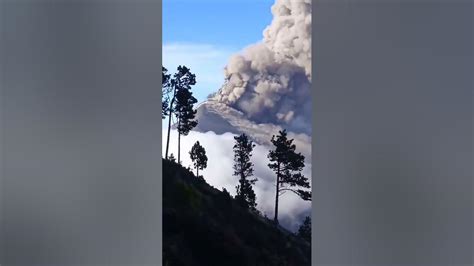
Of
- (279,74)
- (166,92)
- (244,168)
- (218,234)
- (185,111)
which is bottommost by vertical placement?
(218,234)

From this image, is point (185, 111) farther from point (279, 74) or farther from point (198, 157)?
point (279, 74)

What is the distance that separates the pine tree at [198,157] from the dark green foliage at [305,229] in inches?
31.7

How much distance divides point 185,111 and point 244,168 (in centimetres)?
60

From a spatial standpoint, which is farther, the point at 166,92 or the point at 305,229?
the point at 166,92

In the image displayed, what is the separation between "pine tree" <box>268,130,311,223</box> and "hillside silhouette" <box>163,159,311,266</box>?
0.64 feet

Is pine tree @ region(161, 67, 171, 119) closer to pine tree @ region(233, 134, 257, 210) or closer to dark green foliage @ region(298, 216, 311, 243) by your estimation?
pine tree @ region(233, 134, 257, 210)

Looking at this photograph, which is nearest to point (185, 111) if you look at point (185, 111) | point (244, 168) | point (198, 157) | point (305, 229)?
point (185, 111)

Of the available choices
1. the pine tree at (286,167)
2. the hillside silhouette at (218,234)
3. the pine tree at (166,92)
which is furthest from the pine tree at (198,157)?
the pine tree at (286,167)

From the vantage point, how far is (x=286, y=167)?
3125 millimetres

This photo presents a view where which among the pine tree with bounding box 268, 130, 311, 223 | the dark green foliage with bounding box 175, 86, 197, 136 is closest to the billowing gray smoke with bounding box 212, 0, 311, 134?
the pine tree with bounding box 268, 130, 311, 223
